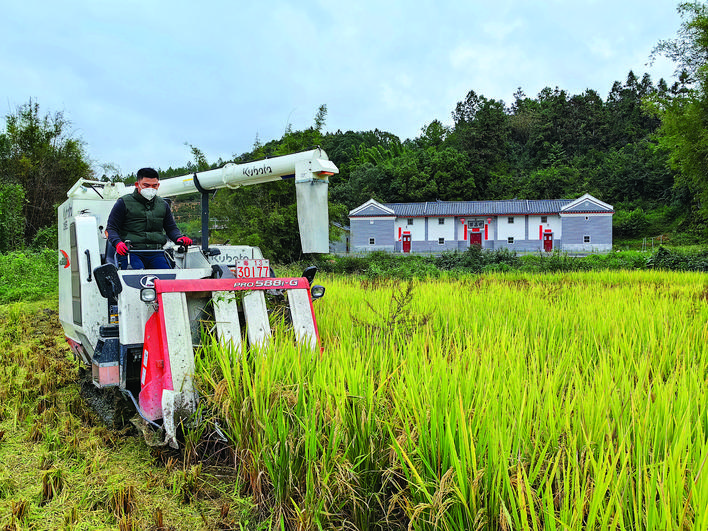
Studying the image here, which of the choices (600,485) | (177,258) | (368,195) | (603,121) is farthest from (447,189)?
(600,485)

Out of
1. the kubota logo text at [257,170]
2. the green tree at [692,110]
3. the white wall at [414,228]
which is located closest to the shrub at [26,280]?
the kubota logo text at [257,170]

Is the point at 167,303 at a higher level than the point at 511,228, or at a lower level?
lower

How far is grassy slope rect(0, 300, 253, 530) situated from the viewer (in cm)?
243

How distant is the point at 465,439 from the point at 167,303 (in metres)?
2.19

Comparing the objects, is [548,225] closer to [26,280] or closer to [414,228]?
[414,228]

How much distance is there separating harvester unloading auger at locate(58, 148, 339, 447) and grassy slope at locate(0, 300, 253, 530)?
0.90ft

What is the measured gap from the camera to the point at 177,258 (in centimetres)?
513

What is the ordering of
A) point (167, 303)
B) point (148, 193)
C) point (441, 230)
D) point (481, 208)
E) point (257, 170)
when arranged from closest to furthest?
point (167, 303), point (148, 193), point (257, 170), point (481, 208), point (441, 230)

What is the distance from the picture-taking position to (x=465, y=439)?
1.79 m

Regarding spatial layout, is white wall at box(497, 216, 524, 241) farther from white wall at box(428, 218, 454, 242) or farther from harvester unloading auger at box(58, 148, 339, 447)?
harvester unloading auger at box(58, 148, 339, 447)

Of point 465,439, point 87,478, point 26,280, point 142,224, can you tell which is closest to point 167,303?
point 87,478

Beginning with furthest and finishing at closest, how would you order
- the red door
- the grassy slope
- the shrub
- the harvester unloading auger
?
the red door, the shrub, the harvester unloading auger, the grassy slope

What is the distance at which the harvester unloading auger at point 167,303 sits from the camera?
3164 mm

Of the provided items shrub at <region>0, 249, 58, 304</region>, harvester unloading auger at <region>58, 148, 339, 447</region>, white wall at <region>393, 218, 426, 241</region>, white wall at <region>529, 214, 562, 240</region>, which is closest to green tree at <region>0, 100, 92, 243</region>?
shrub at <region>0, 249, 58, 304</region>
